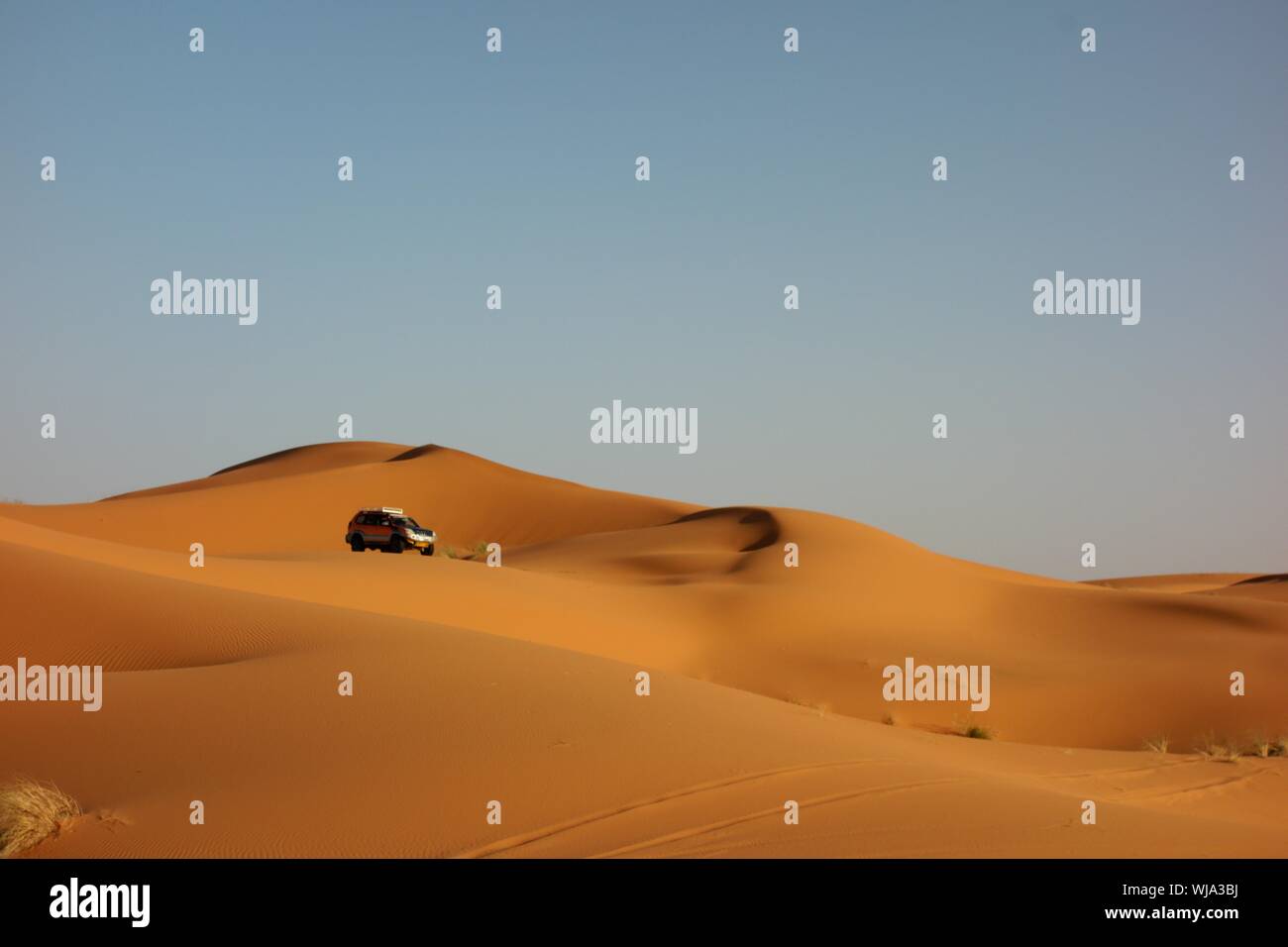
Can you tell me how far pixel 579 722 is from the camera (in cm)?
1185

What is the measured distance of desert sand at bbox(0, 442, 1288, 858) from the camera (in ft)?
29.4

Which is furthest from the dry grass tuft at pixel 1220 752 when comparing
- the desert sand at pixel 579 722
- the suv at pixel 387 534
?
the suv at pixel 387 534

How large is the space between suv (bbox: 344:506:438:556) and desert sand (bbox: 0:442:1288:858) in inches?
130

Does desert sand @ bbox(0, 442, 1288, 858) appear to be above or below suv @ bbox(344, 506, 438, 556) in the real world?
below

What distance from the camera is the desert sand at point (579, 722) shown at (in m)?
8.97

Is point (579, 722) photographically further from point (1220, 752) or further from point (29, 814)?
point (1220, 752)

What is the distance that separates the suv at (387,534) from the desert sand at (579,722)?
331cm

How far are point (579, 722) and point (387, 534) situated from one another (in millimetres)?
24095

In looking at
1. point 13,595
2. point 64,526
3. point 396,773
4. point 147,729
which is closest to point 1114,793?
point 396,773
